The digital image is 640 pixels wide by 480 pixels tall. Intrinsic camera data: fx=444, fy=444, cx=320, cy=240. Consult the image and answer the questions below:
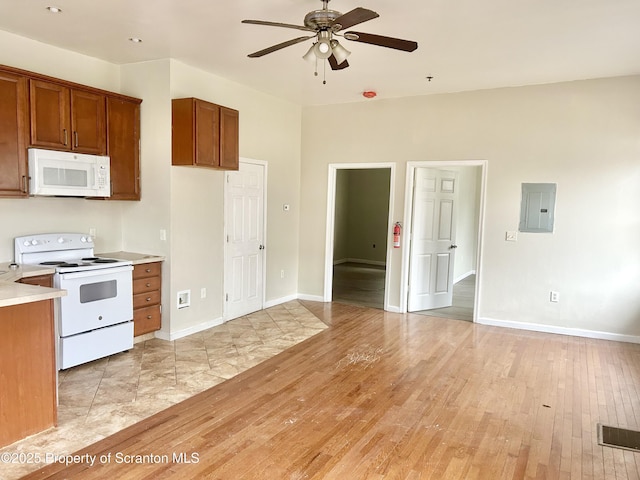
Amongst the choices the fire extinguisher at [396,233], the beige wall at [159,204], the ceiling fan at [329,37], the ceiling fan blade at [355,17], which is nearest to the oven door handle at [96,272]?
the beige wall at [159,204]

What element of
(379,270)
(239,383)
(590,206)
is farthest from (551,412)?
(379,270)

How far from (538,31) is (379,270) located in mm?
7089

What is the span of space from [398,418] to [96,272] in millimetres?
2823

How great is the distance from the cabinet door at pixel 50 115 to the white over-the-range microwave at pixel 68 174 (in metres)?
0.10

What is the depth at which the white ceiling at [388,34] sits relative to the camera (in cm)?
324

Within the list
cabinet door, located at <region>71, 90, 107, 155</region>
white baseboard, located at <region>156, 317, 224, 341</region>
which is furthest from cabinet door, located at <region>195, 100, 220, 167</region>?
white baseboard, located at <region>156, 317, 224, 341</region>

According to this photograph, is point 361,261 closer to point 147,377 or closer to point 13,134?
point 147,377

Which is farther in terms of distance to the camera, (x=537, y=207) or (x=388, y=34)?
(x=537, y=207)

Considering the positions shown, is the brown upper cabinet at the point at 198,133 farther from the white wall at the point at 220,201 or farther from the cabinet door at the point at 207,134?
the white wall at the point at 220,201

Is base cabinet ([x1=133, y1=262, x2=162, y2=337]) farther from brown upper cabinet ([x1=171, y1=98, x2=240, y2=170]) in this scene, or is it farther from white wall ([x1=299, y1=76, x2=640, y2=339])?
white wall ([x1=299, y1=76, x2=640, y2=339])

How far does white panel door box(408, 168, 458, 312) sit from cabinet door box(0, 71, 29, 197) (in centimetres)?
443

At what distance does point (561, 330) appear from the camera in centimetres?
529

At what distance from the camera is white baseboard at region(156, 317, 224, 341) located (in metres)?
4.76

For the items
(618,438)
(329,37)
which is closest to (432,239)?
(618,438)
